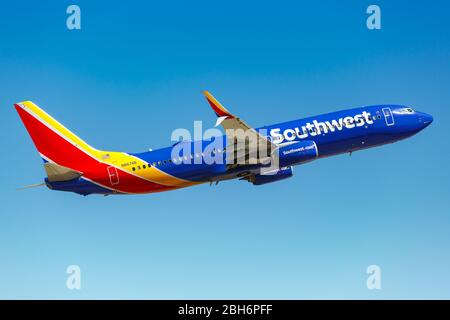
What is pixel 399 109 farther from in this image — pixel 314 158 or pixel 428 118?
pixel 314 158

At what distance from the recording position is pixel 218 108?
1987 inches

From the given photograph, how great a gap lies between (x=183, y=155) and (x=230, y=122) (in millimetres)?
6570

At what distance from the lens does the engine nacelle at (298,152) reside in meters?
55.3

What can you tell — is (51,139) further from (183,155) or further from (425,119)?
(425,119)

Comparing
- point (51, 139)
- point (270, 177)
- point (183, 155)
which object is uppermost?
point (51, 139)

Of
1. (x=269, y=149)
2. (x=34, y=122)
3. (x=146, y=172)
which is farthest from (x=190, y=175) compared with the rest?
(x=34, y=122)

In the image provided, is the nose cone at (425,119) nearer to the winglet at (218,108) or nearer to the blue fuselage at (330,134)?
the blue fuselage at (330,134)

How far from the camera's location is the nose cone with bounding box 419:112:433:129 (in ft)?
204

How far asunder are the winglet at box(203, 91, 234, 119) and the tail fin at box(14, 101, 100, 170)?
13.4 m

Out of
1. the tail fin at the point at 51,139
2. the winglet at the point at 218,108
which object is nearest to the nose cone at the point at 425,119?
the winglet at the point at 218,108

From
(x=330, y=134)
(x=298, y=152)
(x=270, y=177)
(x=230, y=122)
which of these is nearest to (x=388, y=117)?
(x=330, y=134)

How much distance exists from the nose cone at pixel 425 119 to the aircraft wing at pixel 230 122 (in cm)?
1751

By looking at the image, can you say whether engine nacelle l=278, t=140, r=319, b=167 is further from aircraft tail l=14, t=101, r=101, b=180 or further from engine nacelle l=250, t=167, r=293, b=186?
aircraft tail l=14, t=101, r=101, b=180

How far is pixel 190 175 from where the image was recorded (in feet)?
183
